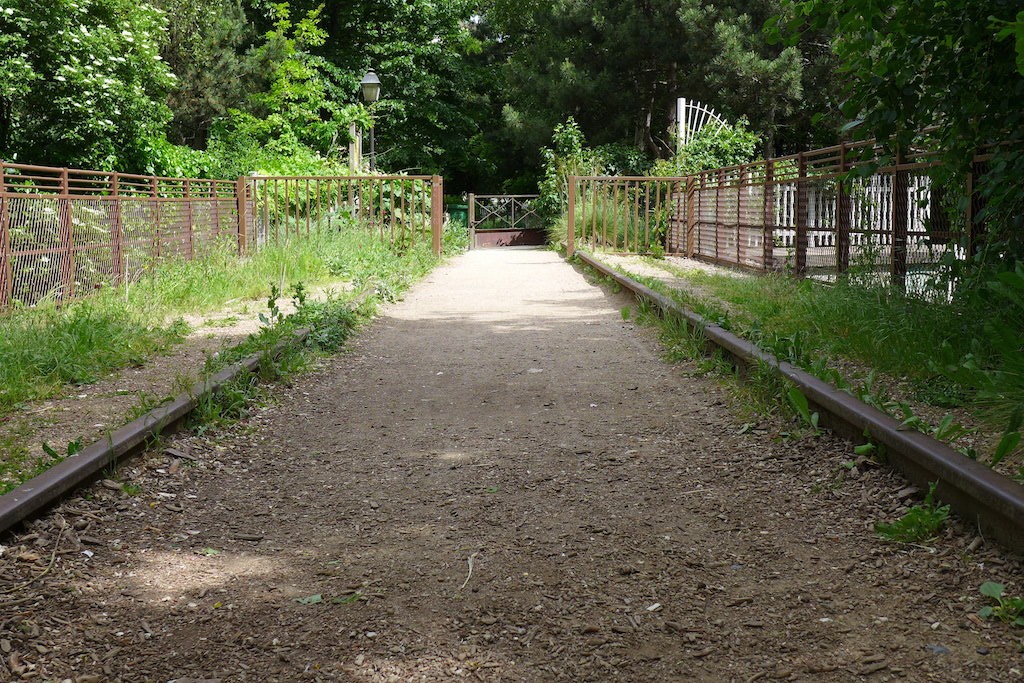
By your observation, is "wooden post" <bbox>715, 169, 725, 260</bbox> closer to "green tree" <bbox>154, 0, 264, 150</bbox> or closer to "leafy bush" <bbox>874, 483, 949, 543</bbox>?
"leafy bush" <bbox>874, 483, 949, 543</bbox>

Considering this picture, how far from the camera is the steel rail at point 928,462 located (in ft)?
11.5

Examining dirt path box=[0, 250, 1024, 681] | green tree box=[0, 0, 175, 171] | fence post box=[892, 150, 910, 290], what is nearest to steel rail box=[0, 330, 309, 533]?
dirt path box=[0, 250, 1024, 681]

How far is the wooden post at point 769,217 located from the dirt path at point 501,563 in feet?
30.2

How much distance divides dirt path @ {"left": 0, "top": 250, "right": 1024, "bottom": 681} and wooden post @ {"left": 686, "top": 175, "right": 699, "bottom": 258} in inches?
585

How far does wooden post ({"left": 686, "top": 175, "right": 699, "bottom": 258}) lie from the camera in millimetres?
20698

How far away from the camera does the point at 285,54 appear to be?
30297mm

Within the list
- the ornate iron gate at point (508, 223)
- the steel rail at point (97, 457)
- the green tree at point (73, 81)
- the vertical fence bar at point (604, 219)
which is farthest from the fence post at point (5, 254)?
the ornate iron gate at point (508, 223)

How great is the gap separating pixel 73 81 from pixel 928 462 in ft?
61.1

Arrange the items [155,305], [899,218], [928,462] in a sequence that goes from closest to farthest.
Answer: [928,462] < [899,218] < [155,305]

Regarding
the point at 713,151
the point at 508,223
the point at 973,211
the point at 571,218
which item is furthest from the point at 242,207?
the point at 508,223

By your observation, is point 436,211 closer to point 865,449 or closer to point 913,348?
point 913,348

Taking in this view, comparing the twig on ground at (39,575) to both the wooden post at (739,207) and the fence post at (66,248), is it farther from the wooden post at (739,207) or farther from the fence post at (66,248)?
the wooden post at (739,207)

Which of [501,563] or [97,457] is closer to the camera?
[501,563]

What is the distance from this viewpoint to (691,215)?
2084 centimetres
